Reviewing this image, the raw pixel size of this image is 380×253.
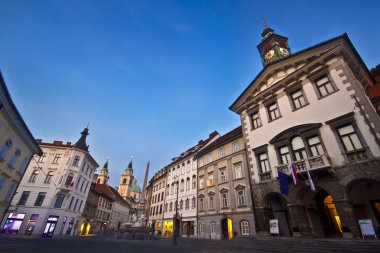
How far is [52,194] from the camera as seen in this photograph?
33.2 meters

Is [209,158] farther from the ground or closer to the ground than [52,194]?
farther from the ground

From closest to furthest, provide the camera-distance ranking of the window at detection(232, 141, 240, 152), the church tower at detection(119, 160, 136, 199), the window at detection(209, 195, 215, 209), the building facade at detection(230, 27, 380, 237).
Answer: the building facade at detection(230, 27, 380, 237) → the window at detection(232, 141, 240, 152) → the window at detection(209, 195, 215, 209) → the church tower at detection(119, 160, 136, 199)

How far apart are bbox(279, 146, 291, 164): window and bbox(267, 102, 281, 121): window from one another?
11.0 ft

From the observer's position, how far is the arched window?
16672 millimetres

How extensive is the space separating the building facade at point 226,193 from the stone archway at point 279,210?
4198mm

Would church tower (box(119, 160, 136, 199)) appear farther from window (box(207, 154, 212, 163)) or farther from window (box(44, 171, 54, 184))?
window (box(207, 154, 212, 163))

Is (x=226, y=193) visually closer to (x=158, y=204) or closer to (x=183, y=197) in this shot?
(x=183, y=197)

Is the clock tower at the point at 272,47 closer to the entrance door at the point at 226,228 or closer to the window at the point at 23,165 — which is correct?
the entrance door at the point at 226,228

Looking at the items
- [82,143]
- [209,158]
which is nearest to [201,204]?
[209,158]

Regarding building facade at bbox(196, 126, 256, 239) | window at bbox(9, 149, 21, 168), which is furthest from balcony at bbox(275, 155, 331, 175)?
window at bbox(9, 149, 21, 168)

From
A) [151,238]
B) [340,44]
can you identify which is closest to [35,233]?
[151,238]

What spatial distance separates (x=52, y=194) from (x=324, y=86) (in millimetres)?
41355

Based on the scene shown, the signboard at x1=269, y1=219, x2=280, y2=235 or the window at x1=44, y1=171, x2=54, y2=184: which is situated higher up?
the window at x1=44, y1=171, x2=54, y2=184

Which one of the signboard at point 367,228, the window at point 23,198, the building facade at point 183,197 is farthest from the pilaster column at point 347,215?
the window at point 23,198
